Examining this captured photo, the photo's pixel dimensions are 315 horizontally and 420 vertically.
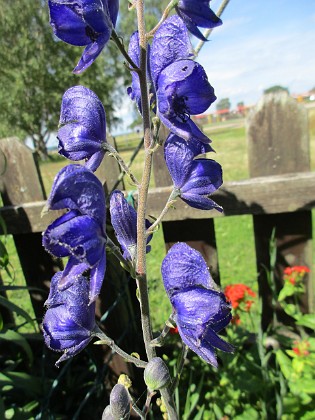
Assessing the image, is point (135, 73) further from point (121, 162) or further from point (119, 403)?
point (119, 403)

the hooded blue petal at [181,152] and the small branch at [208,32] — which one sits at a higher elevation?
the small branch at [208,32]

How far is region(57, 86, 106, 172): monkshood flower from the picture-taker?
2.72ft

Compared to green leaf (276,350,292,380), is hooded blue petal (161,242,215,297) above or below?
above

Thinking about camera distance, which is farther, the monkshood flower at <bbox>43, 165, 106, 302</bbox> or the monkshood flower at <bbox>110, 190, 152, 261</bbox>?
the monkshood flower at <bbox>110, 190, 152, 261</bbox>

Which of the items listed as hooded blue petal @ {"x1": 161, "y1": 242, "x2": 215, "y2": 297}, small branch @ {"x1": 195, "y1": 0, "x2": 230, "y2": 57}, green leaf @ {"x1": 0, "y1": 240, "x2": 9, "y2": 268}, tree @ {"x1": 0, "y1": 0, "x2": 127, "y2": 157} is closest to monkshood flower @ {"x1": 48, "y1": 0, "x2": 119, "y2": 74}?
small branch @ {"x1": 195, "y1": 0, "x2": 230, "y2": 57}

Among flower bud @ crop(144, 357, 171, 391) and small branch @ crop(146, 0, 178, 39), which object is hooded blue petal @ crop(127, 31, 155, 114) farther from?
flower bud @ crop(144, 357, 171, 391)

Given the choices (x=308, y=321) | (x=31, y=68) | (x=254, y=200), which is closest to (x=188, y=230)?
(x=254, y=200)

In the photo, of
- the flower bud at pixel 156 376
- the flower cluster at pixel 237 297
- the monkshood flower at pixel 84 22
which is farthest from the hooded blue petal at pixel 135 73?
the flower cluster at pixel 237 297

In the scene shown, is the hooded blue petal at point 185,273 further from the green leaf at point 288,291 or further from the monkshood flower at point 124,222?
the green leaf at point 288,291

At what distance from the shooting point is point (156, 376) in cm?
74

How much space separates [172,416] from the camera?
2.72ft

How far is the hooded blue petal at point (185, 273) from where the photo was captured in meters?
0.80

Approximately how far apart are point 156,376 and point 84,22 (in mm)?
634

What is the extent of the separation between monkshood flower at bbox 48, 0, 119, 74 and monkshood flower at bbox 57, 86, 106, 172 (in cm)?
10
